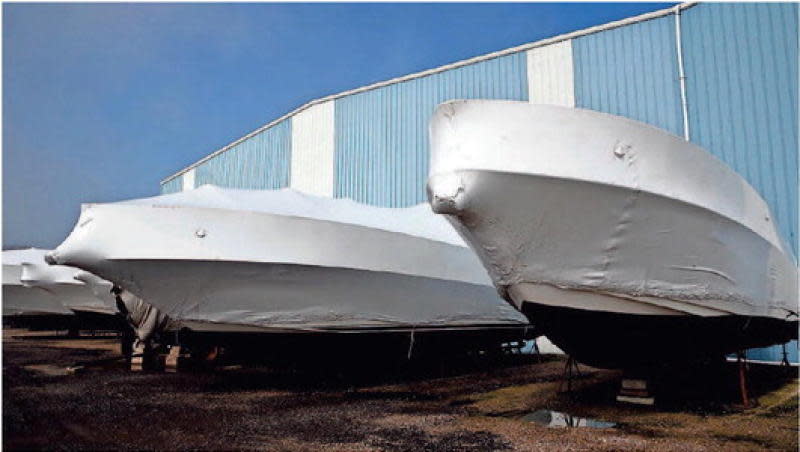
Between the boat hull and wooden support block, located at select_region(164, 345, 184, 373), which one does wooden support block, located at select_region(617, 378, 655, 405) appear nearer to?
the boat hull

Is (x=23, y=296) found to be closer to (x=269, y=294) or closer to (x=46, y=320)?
(x=46, y=320)

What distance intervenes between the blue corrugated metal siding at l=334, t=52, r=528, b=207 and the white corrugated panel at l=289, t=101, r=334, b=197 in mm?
251

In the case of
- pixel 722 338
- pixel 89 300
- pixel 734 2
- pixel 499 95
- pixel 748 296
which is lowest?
pixel 89 300

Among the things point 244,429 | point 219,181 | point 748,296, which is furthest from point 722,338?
point 219,181

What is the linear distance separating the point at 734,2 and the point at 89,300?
11.7 m

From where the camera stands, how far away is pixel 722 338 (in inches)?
176

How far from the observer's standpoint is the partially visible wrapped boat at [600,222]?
3.69m

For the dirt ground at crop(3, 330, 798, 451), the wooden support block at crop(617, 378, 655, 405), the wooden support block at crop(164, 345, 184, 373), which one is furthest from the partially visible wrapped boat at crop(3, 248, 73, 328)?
the wooden support block at crop(617, 378, 655, 405)

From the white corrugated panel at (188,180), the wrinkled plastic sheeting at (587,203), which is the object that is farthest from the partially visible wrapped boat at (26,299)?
the wrinkled plastic sheeting at (587,203)

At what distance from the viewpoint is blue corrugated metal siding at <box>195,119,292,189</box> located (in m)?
12.8

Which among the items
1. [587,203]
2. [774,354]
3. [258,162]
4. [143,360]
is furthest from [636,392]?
[258,162]

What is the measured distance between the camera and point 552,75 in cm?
892

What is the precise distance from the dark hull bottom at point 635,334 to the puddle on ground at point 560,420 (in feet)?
1.81

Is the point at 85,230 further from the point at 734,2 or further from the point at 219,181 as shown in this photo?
the point at 219,181
